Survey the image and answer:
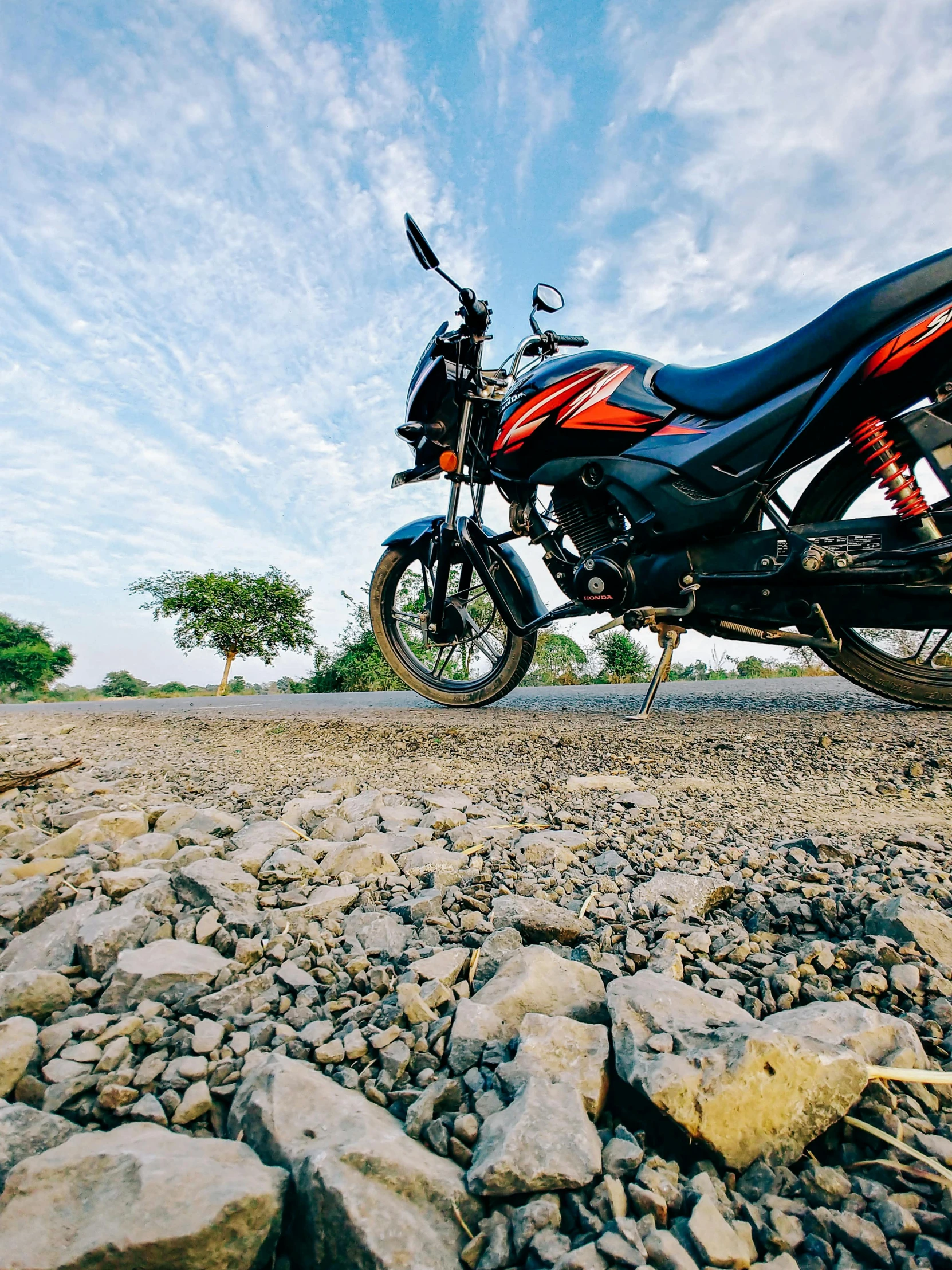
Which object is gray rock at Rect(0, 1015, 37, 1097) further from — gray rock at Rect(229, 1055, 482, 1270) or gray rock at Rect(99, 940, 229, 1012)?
gray rock at Rect(229, 1055, 482, 1270)

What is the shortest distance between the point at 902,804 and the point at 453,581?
3.09m

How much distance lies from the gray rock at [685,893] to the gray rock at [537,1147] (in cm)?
52

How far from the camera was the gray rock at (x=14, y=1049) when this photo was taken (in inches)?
29.1

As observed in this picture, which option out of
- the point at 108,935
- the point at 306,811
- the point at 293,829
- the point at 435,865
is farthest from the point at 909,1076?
the point at 306,811

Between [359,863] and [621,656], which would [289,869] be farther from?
[621,656]

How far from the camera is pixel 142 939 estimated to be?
1058mm

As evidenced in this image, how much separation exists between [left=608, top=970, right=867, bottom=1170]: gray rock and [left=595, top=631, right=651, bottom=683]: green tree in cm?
859

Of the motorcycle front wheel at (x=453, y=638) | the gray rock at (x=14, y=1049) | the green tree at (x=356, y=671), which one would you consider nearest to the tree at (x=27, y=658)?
the green tree at (x=356, y=671)

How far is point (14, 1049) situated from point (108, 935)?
26 cm

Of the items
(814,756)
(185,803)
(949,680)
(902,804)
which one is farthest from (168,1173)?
(949,680)

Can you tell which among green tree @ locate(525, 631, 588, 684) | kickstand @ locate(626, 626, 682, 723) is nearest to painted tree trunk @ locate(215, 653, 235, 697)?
green tree @ locate(525, 631, 588, 684)

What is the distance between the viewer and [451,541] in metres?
4.04

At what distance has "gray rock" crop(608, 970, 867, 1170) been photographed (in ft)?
2.01

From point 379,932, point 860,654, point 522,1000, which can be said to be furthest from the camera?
point 860,654
